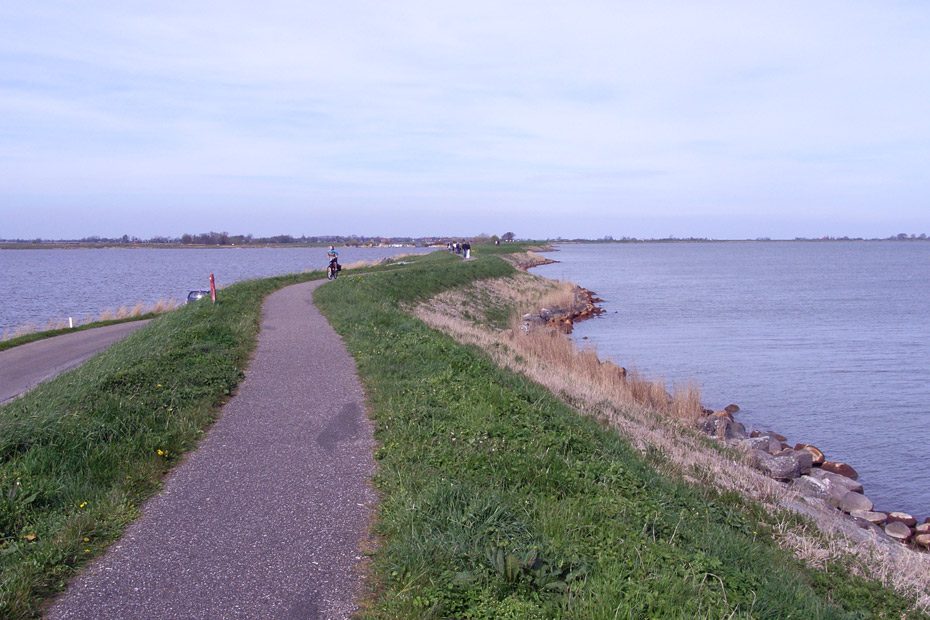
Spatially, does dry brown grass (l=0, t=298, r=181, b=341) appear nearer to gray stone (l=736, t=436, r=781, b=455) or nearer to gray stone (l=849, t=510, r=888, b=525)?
gray stone (l=736, t=436, r=781, b=455)

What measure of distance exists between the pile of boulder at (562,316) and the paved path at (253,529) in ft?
70.7

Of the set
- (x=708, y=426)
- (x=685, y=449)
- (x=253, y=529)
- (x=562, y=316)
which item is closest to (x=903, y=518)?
(x=685, y=449)

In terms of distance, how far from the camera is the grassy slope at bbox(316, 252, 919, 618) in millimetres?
4129

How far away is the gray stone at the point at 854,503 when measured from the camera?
1078 cm

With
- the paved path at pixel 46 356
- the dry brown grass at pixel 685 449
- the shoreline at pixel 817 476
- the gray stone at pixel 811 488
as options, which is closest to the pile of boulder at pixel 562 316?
the dry brown grass at pixel 685 449

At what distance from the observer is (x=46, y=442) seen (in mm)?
6242

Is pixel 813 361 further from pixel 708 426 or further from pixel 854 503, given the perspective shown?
pixel 854 503

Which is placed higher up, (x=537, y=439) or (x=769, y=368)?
(x=537, y=439)

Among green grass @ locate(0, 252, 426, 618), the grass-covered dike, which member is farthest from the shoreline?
green grass @ locate(0, 252, 426, 618)

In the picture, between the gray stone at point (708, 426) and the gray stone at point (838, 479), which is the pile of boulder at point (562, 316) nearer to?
the gray stone at point (708, 426)

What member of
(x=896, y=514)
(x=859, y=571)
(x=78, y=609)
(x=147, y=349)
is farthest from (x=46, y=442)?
(x=896, y=514)

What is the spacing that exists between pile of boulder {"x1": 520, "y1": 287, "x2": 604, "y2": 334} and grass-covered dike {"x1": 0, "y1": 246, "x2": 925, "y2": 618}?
67.9ft

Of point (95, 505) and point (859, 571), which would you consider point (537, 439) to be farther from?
point (95, 505)

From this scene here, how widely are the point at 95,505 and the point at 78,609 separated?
148cm
